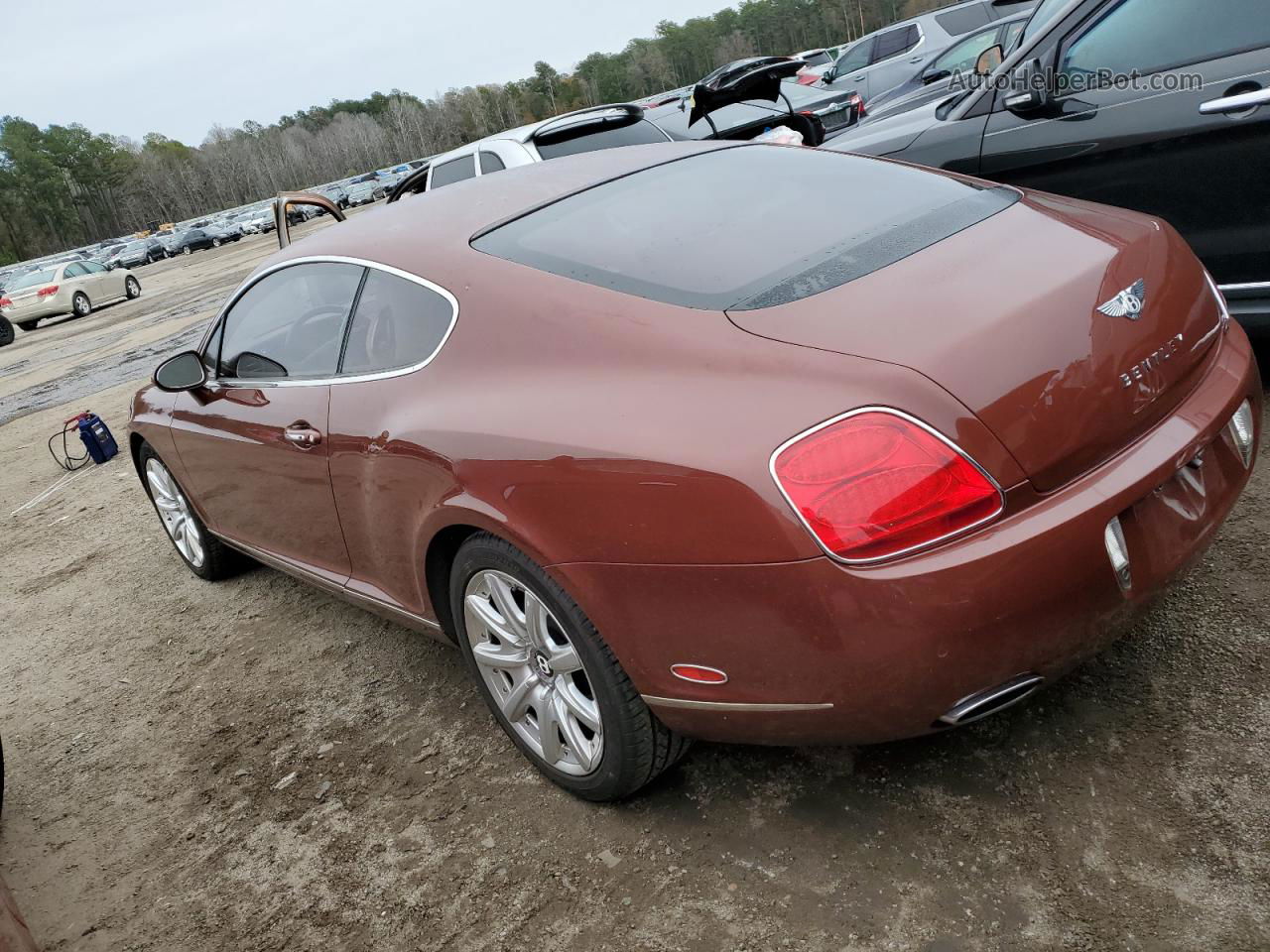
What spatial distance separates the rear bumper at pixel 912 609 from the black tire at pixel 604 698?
75 mm

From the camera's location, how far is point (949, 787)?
231 centimetres

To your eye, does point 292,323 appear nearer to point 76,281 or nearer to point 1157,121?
point 1157,121

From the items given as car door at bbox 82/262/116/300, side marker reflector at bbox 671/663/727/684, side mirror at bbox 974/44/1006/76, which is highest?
car door at bbox 82/262/116/300

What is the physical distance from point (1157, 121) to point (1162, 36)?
34 centimetres

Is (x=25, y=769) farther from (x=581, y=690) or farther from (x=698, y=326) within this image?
(x=698, y=326)

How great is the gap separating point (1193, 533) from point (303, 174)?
150 m

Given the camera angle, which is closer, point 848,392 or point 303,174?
point 848,392

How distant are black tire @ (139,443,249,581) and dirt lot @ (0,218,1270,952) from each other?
80cm

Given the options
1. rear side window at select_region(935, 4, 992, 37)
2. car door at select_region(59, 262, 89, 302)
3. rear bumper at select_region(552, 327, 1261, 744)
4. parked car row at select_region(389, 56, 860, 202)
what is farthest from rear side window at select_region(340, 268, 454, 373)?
car door at select_region(59, 262, 89, 302)

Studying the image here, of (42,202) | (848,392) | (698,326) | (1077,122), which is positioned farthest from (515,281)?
(42,202)

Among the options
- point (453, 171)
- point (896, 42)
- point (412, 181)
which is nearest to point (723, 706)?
point (453, 171)

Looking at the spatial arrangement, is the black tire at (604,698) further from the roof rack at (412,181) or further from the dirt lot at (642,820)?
the roof rack at (412,181)

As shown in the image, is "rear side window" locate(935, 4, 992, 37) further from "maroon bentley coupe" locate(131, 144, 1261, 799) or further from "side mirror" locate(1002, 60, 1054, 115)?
"maroon bentley coupe" locate(131, 144, 1261, 799)

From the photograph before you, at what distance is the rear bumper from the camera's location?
180 centimetres
